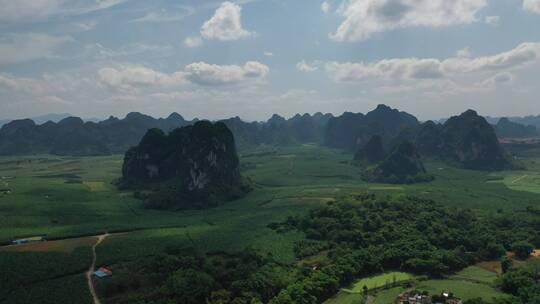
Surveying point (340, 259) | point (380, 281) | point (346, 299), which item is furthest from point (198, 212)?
point (346, 299)

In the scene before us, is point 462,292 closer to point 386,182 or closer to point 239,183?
point 239,183

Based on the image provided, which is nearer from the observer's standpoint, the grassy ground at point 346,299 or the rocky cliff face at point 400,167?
the grassy ground at point 346,299

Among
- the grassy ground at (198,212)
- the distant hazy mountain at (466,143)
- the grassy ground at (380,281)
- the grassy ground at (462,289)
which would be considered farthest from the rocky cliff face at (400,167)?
the grassy ground at (462,289)

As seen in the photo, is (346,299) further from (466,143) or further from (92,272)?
(466,143)

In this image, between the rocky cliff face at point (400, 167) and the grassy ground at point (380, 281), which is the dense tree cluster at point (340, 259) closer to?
the grassy ground at point (380, 281)

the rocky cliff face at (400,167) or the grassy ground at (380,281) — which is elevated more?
the rocky cliff face at (400,167)

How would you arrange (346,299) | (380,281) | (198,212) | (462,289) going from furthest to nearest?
(198,212)
(380,281)
(462,289)
(346,299)

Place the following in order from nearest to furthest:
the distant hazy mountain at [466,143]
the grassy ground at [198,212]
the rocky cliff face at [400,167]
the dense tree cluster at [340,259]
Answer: the dense tree cluster at [340,259]
the grassy ground at [198,212]
the rocky cliff face at [400,167]
the distant hazy mountain at [466,143]
